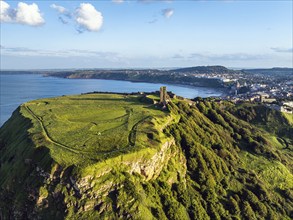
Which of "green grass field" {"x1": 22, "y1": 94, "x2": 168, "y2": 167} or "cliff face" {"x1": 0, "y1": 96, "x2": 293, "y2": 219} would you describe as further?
"green grass field" {"x1": 22, "y1": 94, "x2": 168, "y2": 167}

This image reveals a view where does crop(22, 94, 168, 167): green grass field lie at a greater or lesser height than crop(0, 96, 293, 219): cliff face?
greater

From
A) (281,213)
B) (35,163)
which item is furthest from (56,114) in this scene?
(281,213)

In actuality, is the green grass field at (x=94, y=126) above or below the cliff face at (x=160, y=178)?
above

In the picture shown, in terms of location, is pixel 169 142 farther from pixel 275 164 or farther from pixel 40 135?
pixel 275 164

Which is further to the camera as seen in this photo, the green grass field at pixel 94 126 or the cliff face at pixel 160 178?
the green grass field at pixel 94 126
